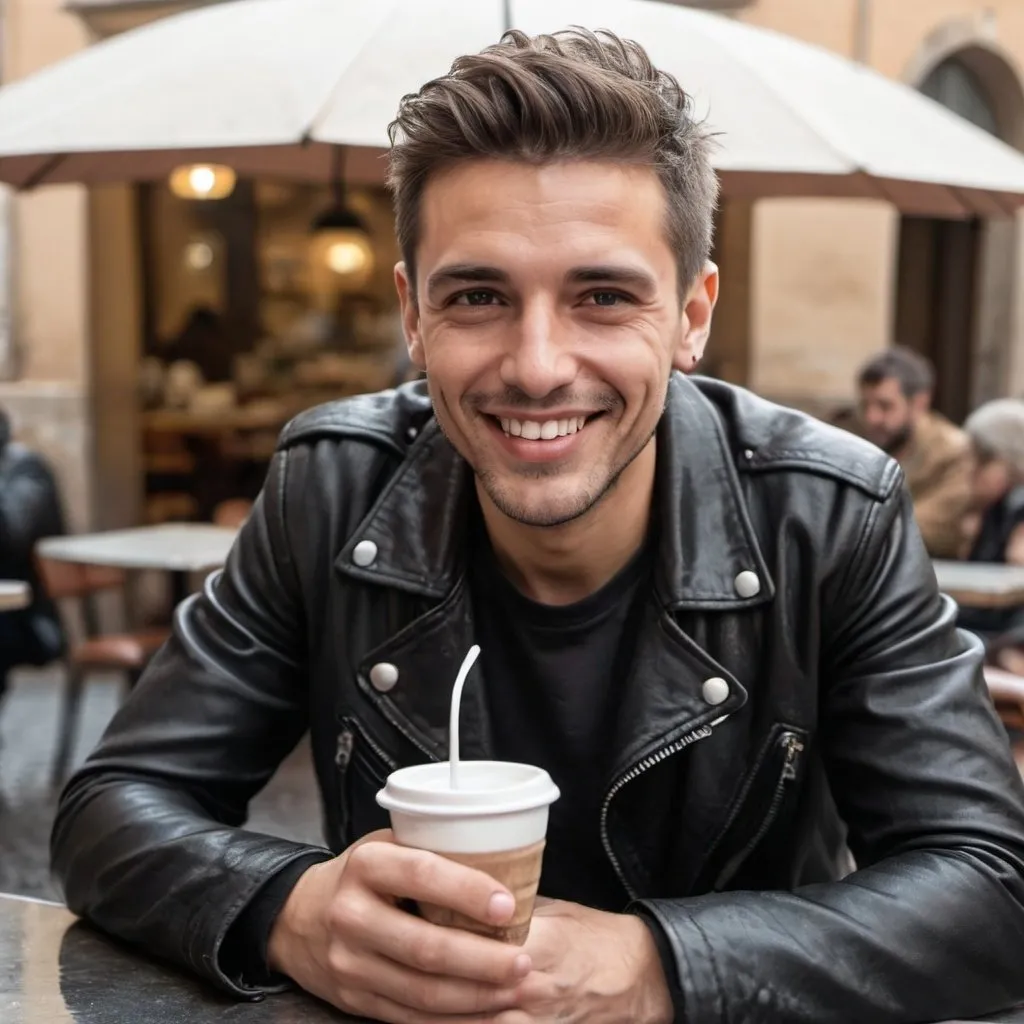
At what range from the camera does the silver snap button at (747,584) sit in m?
2.13

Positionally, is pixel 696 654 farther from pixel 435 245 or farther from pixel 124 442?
pixel 124 442

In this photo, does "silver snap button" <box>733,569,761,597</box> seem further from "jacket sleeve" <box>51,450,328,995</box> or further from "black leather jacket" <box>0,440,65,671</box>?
"black leather jacket" <box>0,440,65,671</box>

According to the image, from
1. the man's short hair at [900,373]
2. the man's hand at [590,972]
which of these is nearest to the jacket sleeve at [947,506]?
the man's short hair at [900,373]

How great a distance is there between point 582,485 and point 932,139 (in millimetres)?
3378

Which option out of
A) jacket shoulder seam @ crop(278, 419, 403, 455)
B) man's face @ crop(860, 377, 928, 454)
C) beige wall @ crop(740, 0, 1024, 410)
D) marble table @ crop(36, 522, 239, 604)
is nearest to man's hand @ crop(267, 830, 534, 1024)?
jacket shoulder seam @ crop(278, 419, 403, 455)

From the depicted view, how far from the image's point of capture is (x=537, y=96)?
1.94 metres

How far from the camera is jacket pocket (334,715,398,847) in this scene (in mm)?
2221

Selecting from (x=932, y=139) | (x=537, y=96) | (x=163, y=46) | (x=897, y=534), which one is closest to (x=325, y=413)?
(x=537, y=96)

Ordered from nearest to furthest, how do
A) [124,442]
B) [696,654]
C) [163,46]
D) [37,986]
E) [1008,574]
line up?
[37,986], [696,654], [163,46], [1008,574], [124,442]

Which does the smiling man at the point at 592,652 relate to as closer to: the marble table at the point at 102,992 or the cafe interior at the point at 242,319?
the marble table at the point at 102,992

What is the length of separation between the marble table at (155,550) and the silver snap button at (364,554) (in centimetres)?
448

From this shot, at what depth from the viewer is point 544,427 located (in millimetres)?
1984

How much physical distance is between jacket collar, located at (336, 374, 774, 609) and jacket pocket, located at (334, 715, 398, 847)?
220 mm

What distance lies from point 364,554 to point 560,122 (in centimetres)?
67
